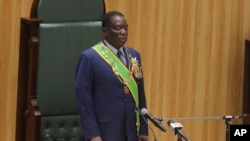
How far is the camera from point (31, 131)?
437 centimetres

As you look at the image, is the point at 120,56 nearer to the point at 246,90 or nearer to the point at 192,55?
the point at 192,55

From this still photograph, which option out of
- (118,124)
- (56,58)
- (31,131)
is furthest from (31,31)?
(118,124)

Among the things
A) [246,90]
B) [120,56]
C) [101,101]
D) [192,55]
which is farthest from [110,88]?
[246,90]

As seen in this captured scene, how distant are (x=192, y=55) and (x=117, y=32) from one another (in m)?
1.66

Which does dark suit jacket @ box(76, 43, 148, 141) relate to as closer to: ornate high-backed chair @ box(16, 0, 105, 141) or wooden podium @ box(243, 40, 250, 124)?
ornate high-backed chair @ box(16, 0, 105, 141)

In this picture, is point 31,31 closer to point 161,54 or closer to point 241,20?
point 161,54

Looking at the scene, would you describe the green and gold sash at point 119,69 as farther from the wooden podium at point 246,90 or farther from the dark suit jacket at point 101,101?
the wooden podium at point 246,90

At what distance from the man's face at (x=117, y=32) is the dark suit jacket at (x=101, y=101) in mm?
120

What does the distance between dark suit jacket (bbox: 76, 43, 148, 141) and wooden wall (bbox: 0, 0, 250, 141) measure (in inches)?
51.8

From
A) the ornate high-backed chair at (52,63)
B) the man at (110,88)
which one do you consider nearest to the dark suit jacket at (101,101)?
the man at (110,88)

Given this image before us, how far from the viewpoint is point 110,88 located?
3787 millimetres

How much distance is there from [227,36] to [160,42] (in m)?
0.57

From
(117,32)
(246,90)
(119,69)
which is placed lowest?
(246,90)

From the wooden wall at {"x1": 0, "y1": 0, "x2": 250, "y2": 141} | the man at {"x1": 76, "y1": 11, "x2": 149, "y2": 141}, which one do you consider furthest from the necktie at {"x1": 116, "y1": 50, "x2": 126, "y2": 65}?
the wooden wall at {"x1": 0, "y1": 0, "x2": 250, "y2": 141}
